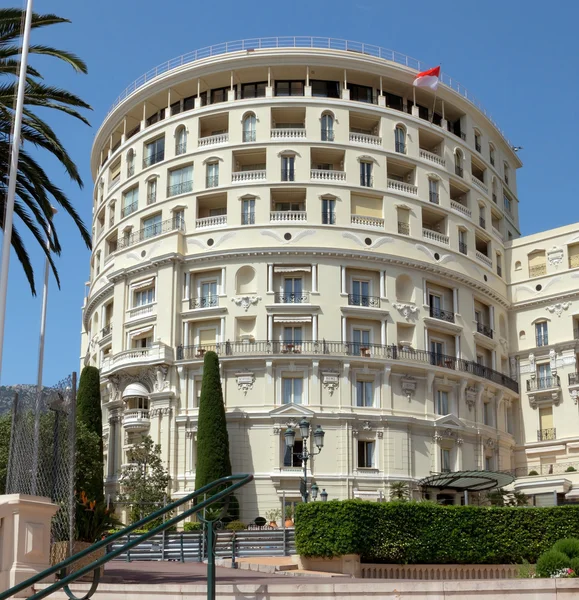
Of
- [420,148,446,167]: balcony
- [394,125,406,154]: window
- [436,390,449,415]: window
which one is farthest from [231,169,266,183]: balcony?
[436,390,449,415]: window

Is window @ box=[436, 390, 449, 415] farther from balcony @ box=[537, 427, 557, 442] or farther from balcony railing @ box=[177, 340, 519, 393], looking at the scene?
balcony @ box=[537, 427, 557, 442]

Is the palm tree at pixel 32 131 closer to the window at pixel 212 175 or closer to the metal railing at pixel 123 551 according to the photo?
the metal railing at pixel 123 551

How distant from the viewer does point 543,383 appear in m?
57.1

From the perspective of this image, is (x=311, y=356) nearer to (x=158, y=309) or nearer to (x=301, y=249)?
(x=301, y=249)

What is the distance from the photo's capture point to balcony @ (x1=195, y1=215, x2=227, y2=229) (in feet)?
176

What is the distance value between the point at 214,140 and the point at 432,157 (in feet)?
43.8

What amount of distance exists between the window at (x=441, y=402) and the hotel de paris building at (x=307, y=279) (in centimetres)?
19

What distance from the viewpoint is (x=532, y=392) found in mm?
57312

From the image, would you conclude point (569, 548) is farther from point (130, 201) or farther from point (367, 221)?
point (130, 201)

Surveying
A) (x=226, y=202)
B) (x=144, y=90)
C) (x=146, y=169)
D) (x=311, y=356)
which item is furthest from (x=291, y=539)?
(x=144, y=90)

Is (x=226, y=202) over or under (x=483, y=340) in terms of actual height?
over

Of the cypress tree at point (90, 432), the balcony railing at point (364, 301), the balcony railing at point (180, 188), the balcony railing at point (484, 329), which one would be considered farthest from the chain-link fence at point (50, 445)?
the balcony railing at point (484, 329)

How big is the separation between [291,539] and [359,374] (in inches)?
685

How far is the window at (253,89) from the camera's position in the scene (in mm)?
56906
